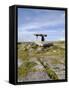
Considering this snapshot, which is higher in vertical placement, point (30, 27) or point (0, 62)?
point (30, 27)

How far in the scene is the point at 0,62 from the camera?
7.49ft

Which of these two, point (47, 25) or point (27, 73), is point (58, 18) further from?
point (27, 73)

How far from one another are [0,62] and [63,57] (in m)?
0.45

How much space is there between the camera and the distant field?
7.33 ft


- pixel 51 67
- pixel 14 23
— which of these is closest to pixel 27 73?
pixel 51 67

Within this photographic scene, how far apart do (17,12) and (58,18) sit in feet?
1.03

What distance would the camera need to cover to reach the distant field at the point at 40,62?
2234 mm

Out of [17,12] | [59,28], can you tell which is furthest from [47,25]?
[17,12]

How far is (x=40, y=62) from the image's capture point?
229 cm

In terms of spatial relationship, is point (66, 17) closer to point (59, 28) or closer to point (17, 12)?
point (59, 28)

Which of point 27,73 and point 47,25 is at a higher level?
point 47,25
